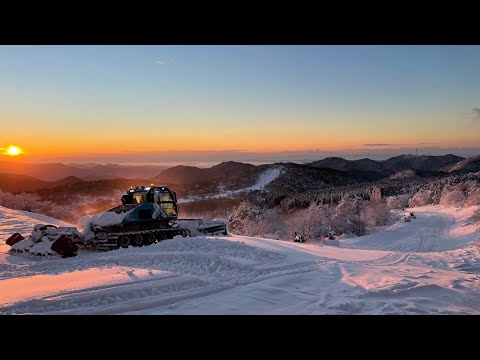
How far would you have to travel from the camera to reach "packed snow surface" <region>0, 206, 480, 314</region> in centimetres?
557

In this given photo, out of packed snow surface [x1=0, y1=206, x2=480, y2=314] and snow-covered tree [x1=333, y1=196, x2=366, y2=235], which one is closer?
packed snow surface [x1=0, y1=206, x2=480, y2=314]

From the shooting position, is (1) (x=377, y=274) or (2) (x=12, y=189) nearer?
(1) (x=377, y=274)

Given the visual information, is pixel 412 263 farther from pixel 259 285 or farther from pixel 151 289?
pixel 151 289

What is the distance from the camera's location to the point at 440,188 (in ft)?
186

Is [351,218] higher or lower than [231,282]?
lower

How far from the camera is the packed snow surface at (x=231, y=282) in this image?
557cm

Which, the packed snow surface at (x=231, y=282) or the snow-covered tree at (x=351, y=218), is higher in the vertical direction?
the packed snow surface at (x=231, y=282)

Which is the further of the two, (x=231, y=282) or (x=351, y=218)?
(x=351, y=218)

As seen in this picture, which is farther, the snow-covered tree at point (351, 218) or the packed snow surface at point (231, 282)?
the snow-covered tree at point (351, 218)

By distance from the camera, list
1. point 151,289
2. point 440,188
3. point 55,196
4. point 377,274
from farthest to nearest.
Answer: point 440,188 < point 55,196 < point 377,274 < point 151,289

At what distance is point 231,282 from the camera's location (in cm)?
697
